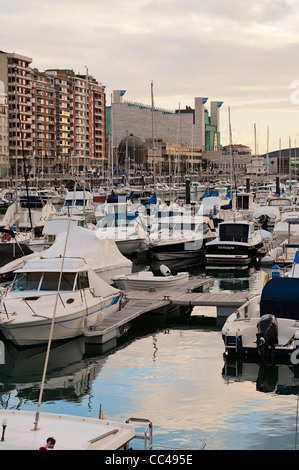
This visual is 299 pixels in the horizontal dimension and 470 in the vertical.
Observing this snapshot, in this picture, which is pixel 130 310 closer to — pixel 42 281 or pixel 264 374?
pixel 42 281

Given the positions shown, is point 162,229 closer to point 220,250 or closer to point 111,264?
point 220,250

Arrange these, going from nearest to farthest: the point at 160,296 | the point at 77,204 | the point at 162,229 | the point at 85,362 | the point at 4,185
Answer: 1. the point at 85,362
2. the point at 160,296
3. the point at 162,229
4. the point at 77,204
5. the point at 4,185

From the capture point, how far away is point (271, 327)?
49.6ft

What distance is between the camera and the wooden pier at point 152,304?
675 inches

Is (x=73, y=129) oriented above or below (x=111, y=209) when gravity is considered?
above

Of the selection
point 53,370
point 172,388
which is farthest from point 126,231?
point 172,388

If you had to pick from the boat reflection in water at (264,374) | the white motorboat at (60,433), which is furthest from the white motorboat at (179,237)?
the white motorboat at (60,433)

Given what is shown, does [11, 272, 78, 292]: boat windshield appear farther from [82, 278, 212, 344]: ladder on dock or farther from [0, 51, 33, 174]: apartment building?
[0, 51, 33, 174]: apartment building

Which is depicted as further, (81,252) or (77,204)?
(77,204)

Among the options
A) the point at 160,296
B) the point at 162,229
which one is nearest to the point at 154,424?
the point at 160,296

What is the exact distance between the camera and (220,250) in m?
30.5

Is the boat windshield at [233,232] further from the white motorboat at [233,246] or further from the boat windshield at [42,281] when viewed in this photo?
the boat windshield at [42,281]

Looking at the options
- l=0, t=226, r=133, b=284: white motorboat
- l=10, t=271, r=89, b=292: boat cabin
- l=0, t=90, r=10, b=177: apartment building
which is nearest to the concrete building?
l=0, t=90, r=10, b=177: apartment building

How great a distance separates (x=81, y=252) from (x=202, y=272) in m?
8.06
